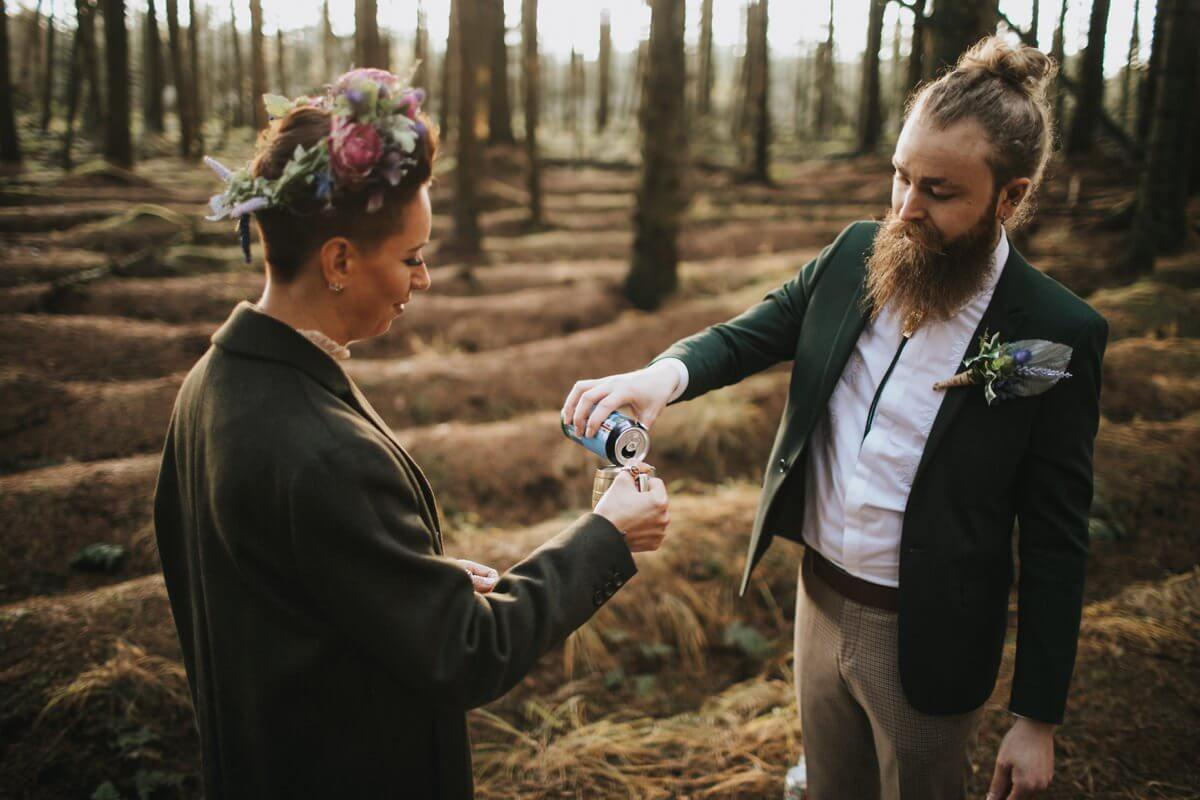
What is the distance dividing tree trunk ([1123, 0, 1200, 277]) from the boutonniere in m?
9.09

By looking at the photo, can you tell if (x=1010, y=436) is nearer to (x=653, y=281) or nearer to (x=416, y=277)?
(x=416, y=277)

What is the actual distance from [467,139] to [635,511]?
10.7 metres

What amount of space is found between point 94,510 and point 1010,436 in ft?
19.4

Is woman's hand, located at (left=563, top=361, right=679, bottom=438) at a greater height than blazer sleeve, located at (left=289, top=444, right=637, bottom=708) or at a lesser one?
greater

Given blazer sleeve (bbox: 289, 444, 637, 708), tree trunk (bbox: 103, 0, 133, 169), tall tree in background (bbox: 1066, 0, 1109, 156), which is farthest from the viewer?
tall tree in background (bbox: 1066, 0, 1109, 156)

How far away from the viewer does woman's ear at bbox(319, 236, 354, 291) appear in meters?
1.56

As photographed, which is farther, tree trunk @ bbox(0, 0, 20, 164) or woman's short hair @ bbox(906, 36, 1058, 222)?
tree trunk @ bbox(0, 0, 20, 164)

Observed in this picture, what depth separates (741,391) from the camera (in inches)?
302

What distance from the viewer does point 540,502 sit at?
6.50m

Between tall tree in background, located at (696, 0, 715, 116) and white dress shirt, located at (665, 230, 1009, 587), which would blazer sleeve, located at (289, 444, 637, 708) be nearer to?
white dress shirt, located at (665, 230, 1009, 587)

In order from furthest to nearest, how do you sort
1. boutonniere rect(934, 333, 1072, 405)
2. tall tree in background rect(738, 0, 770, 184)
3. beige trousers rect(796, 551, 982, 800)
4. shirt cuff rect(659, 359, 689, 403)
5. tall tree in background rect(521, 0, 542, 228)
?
tall tree in background rect(738, 0, 770, 184)
tall tree in background rect(521, 0, 542, 228)
shirt cuff rect(659, 359, 689, 403)
beige trousers rect(796, 551, 982, 800)
boutonniere rect(934, 333, 1072, 405)

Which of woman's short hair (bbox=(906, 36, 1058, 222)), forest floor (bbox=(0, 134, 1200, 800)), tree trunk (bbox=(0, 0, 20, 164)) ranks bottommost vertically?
forest floor (bbox=(0, 134, 1200, 800))

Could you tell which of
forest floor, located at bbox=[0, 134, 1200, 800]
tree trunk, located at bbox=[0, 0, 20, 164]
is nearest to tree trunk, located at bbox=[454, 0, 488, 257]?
forest floor, located at bbox=[0, 134, 1200, 800]

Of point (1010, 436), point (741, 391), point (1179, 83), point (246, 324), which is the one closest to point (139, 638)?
point (246, 324)
